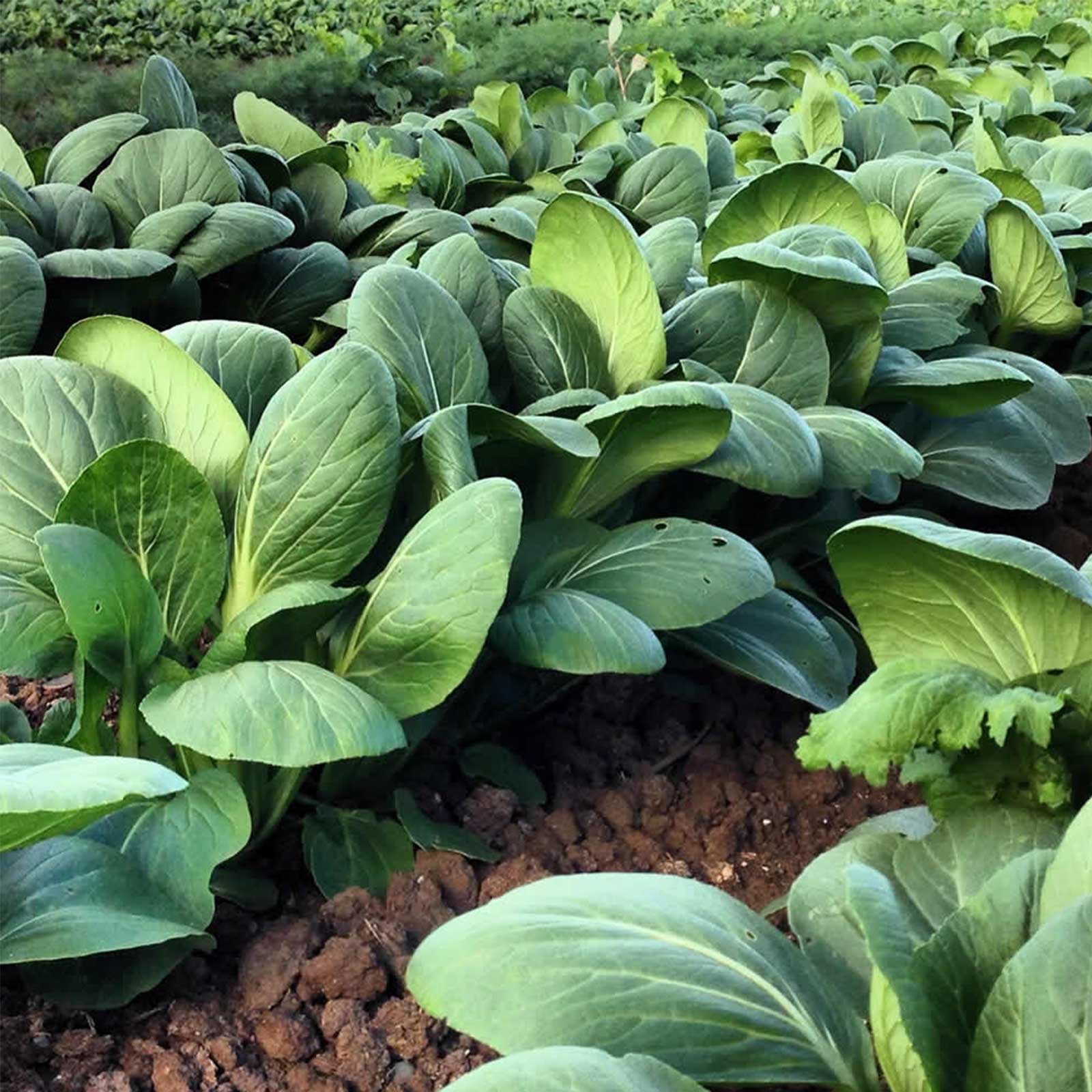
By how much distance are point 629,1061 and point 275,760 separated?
1.72ft

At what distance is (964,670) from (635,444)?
2.29 feet

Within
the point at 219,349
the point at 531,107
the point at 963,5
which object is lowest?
the point at 963,5

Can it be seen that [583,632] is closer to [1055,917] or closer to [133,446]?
[133,446]

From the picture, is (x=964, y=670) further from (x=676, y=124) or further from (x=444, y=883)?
(x=676, y=124)

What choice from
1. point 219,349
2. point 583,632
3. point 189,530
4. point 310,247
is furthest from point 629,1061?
point 310,247

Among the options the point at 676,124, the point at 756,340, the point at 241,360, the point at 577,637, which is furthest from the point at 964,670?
the point at 676,124

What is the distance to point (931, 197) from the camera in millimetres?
3199

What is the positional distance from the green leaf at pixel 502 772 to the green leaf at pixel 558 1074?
0.99m

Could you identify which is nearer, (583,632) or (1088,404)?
(583,632)

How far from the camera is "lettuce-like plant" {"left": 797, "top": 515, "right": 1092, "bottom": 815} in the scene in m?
1.38

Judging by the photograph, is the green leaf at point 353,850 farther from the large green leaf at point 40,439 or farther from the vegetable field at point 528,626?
the large green leaf at point 40,439

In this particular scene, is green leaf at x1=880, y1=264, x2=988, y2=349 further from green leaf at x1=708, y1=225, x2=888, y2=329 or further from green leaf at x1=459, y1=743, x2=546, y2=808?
green leaf at x1=459, y1=743, x2=546, y2=808

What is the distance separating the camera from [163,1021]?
154 cm

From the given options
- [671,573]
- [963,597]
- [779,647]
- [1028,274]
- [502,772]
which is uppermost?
[963,597]
